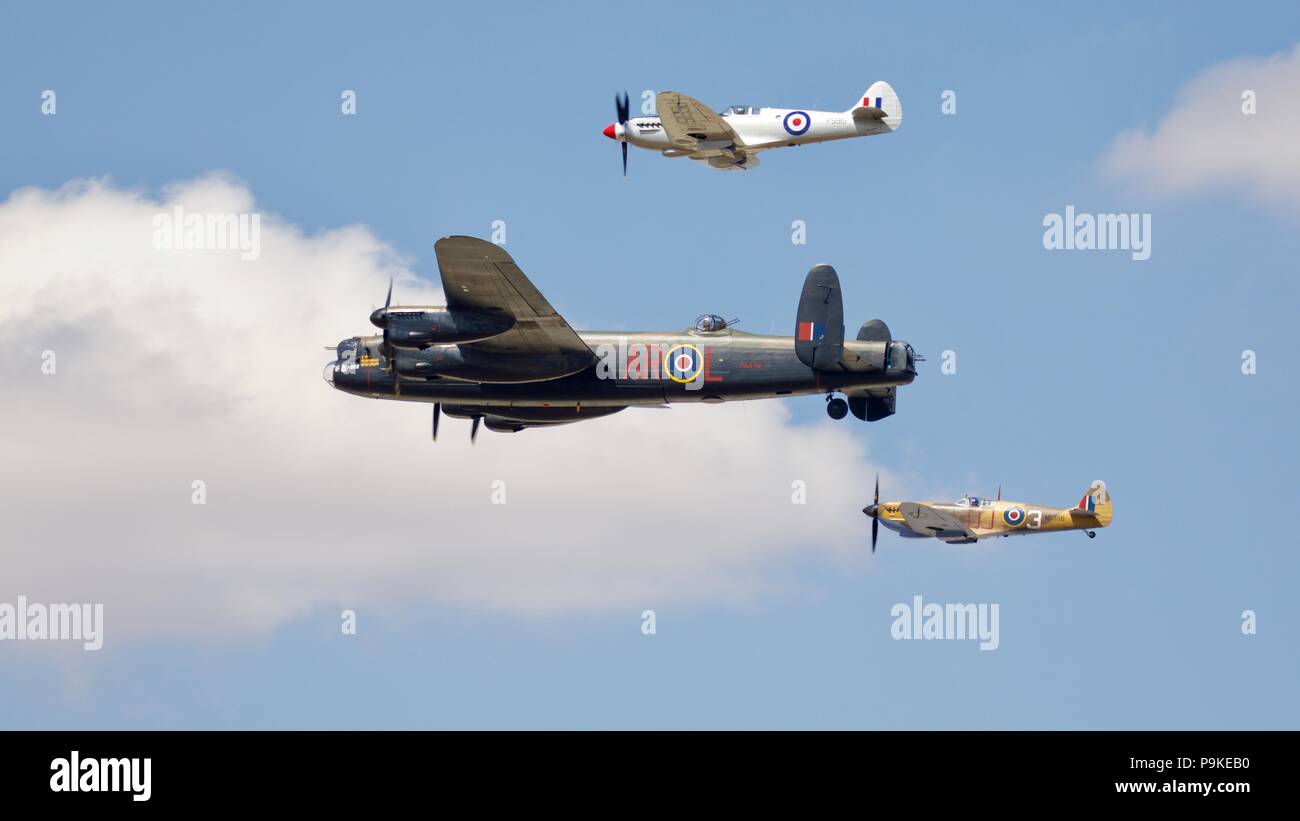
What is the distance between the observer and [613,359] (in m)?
54.5

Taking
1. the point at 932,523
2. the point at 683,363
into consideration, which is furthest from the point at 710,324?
the point at 932,523

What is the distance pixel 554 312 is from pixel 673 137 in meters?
16.5

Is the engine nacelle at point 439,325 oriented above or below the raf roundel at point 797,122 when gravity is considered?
→ below

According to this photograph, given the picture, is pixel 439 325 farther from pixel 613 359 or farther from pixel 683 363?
pixel 683 363

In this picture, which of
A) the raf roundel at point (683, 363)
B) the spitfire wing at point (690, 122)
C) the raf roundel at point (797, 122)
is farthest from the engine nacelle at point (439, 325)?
the raf roundel at point (797, 122)

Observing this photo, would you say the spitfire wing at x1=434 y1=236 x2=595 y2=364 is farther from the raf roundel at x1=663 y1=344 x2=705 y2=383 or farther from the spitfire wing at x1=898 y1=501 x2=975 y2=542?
the spitfire wing at x1=898 y1=501 x2=975 y2=542

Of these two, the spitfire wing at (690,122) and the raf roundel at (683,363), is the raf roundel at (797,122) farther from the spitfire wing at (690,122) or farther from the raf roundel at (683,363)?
the raf roundel at (683,363)

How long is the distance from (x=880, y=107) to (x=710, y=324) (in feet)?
56.6

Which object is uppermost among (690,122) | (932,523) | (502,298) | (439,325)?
(690,122)

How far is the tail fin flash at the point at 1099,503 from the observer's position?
67188 millimetres

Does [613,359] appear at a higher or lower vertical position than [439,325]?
lower

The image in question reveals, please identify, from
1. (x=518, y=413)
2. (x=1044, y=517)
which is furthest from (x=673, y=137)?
(x=1044, y=517)

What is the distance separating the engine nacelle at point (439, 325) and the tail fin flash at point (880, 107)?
20.9m

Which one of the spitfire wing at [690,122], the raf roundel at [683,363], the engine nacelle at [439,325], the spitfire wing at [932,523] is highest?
the spitfire wing at [690,122]
